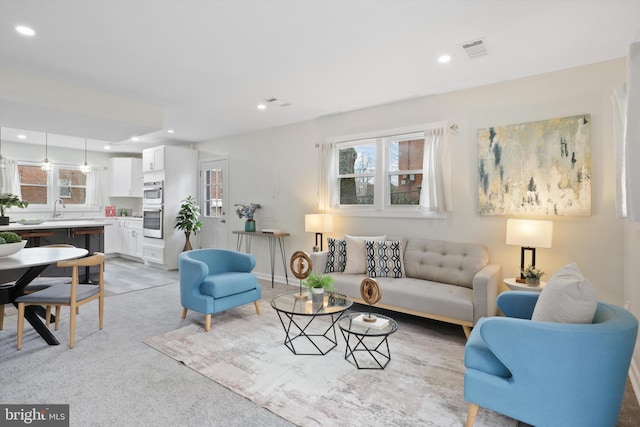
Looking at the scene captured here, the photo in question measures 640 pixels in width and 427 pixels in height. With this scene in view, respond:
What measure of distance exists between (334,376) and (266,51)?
8.83 ft

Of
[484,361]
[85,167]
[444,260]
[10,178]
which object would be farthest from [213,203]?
[484,361]

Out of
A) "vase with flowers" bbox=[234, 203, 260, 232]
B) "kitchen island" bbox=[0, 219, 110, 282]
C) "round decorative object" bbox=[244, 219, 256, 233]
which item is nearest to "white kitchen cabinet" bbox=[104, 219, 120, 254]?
"kitchen island" bbox=[0, 219, 110, 282]

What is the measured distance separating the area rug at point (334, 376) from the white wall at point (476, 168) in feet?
4.07

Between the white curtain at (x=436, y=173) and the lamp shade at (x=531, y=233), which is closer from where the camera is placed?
the lamp shade at (x=531, y=233)

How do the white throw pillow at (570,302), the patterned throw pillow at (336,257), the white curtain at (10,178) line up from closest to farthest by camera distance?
the white throw pillow at (570,302) < the patterned throw pillow at (336,257) < the white curtain at (10,178)

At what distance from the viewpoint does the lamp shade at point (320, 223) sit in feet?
14.9

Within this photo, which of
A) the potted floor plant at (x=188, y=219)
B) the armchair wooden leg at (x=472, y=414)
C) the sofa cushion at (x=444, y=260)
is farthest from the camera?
the potted floor plant at (x=188, y=219)

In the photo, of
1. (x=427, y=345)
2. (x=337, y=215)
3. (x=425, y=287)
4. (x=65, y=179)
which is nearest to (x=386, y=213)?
(x=337, y=215)

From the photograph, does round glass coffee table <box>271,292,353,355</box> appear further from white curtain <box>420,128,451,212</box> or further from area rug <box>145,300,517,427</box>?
white curtain <box>420,128,451,212</box>

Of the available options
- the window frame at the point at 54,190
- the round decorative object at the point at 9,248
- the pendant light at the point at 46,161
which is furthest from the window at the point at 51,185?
the round decorative object at the point at 9,248

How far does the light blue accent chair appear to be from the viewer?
5.02 feet

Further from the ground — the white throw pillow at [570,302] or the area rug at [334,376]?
the white throw pillow at [570,302]

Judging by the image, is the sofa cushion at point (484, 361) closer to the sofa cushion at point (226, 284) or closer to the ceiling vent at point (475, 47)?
the ceiling vent at point (475, 47)

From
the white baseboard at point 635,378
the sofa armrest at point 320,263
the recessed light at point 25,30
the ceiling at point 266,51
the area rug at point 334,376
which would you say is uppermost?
the ceiling at point 266,51
